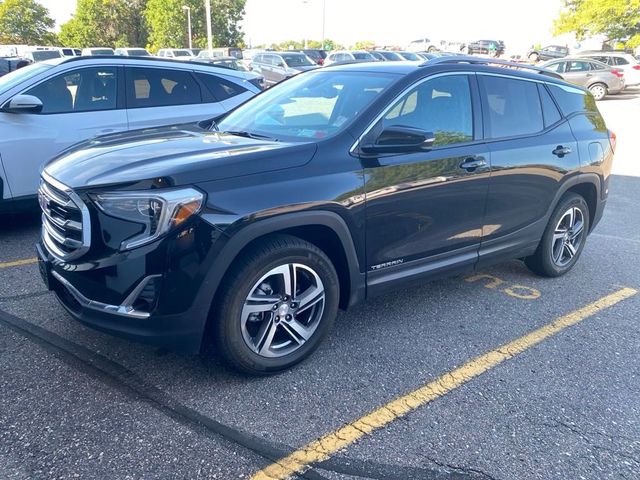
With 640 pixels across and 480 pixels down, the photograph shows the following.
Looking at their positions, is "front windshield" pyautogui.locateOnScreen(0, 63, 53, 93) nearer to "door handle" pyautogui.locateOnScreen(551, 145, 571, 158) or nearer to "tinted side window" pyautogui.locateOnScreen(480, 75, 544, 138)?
"tinted side window" pyautogui.locateOnScreen(480, 75, 544, 138)

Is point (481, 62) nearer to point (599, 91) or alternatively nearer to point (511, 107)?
point (511, 107)

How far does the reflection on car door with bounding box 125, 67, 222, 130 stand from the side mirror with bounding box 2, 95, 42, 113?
0.98 meters

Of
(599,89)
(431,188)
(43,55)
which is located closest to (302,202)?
(431,188)

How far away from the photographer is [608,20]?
37.1 metres

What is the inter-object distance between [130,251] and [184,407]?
870 millimetres

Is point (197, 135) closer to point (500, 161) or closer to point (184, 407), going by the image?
point (184, 407)

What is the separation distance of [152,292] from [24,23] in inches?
3195

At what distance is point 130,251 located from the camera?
2648mm

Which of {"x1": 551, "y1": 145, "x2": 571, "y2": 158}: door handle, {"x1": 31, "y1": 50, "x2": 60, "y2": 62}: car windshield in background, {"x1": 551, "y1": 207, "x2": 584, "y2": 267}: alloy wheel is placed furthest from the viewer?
{"x1": 31, "y1": 50, "x2": 60, "y2": 62}: car windshield in background

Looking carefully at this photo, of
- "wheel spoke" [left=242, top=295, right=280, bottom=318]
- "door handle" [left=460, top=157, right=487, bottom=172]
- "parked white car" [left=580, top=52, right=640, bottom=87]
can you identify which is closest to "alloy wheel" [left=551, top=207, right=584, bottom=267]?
"door handle" [left=460, top=157, right=487, bottom=172]

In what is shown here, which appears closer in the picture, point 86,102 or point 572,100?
point 572,100

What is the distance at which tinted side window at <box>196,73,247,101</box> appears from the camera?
6.49 meters

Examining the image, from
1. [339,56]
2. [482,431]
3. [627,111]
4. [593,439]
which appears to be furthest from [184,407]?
[339,56]

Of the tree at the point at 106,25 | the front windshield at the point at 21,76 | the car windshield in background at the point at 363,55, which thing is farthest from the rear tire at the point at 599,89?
the tree at the point at 106,25
